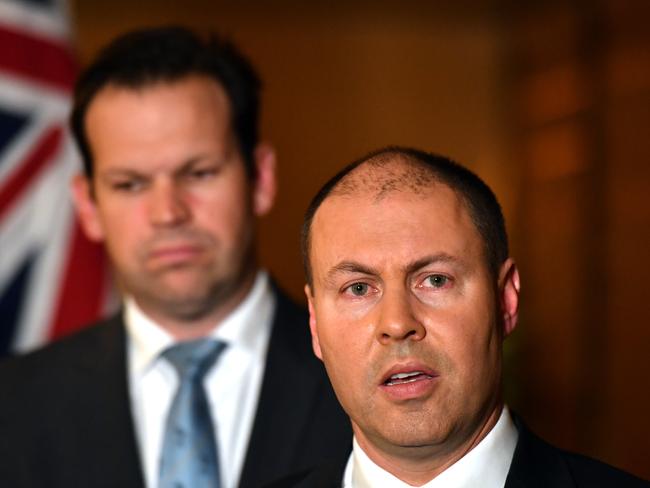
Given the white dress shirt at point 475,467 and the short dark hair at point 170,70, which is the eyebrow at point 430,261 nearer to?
the white dress shirt at point 475,467

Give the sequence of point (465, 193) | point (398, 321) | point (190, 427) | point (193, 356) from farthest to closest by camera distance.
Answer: point (193, 356)
point (190, 427)
point (465, 193)
point (398, 321)

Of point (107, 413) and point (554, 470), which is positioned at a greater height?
point (554, 470)

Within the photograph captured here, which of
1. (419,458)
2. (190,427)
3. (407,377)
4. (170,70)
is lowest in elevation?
(190,427)

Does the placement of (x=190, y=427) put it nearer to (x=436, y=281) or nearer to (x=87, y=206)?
(x=87, y=206)

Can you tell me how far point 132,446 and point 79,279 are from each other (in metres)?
1.27

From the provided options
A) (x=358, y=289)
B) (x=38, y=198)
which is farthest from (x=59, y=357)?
(x=358, y=289)

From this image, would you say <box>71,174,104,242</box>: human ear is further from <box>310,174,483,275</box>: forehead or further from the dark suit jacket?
the dark suit jacket

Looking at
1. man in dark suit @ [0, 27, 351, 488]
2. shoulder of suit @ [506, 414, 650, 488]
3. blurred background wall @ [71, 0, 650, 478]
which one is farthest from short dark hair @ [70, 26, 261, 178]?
blurred background wall @ [71, 0, 650, 478]

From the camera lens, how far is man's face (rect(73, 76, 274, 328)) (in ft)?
8.39

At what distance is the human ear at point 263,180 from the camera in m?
2.80

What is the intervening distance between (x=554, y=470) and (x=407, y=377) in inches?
11.3

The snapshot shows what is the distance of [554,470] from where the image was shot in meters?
1.69

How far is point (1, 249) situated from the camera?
3541 millimetres

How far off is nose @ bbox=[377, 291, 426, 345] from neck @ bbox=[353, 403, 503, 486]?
16 centimetres
